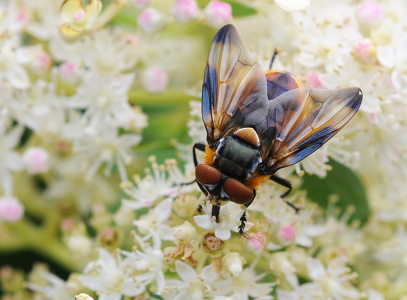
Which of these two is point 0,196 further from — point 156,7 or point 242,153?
point 242,153

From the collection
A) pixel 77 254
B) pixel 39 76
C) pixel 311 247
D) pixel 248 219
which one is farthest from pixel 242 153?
pixel 39 76

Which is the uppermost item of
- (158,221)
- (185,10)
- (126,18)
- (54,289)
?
(185,10)

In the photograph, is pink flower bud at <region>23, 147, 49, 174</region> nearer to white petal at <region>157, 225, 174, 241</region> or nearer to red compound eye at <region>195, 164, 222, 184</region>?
white petal at <region>157, 225, 174, 241</region>

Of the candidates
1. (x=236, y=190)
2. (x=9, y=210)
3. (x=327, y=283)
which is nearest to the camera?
(x=236, y=190)

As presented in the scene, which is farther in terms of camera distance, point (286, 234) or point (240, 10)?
point (240, 10)

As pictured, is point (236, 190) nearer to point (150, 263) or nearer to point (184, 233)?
point (184, 233)

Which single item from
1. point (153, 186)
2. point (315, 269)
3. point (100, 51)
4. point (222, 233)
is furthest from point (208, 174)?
point (100, 51)
